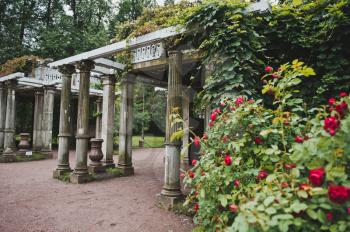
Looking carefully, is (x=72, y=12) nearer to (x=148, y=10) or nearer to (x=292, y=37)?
(x=148, y=10)

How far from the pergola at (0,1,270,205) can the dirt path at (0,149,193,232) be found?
25.9 inches

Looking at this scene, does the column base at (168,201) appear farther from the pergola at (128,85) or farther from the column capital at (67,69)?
the column capital at (67,69)

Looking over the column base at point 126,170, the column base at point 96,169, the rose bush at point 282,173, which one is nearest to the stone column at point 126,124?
the column base at point 126,170

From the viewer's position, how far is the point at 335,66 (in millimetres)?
A: 4305

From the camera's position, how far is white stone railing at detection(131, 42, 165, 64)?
7.80m

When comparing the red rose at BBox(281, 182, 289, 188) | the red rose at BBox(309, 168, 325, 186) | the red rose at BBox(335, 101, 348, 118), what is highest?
the red rose at BBox(335, 101, 348, 118)

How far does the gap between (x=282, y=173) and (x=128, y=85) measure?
8211mm

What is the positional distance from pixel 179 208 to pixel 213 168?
9.26 feet

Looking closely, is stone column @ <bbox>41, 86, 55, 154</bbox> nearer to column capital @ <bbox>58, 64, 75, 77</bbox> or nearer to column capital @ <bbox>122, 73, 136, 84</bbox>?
column capital @ <bbox>58, 64, 75, 77</bbox>

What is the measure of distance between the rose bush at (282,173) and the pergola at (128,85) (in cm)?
238

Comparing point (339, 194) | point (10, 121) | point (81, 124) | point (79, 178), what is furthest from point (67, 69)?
point (339, 194)

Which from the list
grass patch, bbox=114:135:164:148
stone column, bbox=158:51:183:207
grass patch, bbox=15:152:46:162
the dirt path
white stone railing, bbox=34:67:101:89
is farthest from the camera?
grass patch, bbox=114:135:164:148

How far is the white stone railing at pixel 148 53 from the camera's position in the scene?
780 centimetres

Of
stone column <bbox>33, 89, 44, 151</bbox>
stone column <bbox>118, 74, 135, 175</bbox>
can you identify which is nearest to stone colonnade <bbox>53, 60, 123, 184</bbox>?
stone column <bbox>118, 74, 135, 175</bbox>
